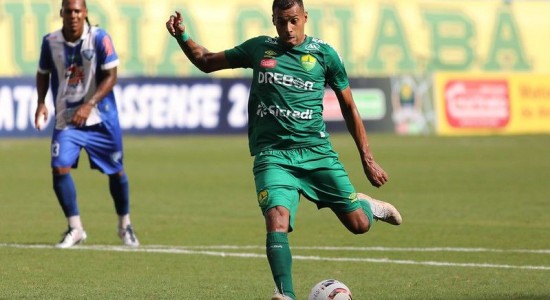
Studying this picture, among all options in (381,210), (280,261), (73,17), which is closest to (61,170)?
(73,17)

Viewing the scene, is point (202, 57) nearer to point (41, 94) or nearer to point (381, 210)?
point (381, 210)

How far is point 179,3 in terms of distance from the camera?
137 feet

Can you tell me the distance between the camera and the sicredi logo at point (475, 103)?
114ft

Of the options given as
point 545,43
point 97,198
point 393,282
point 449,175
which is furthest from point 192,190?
point 545,43

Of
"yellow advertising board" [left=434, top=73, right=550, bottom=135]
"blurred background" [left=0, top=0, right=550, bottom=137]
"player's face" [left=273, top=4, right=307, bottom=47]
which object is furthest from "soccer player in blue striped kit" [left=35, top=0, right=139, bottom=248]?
"yellow advertising board" [left=434, top=73, right=550, bottom=135]

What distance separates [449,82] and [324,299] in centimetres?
2731

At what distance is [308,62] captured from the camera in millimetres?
8562

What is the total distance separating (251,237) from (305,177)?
4243 mm

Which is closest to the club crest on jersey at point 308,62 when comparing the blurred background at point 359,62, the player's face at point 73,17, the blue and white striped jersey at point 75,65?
the player's face at point 73,17

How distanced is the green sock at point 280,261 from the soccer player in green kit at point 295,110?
0.38m

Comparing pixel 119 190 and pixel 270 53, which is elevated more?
pixel 270 53

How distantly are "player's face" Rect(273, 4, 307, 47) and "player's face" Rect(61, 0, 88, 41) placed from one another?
136 inches

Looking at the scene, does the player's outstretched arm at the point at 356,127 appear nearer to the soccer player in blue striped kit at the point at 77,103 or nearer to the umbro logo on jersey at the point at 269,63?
the umbro logo on jersey at the point at 269,63

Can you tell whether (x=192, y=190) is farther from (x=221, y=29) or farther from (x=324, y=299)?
(x=221, y=29)
